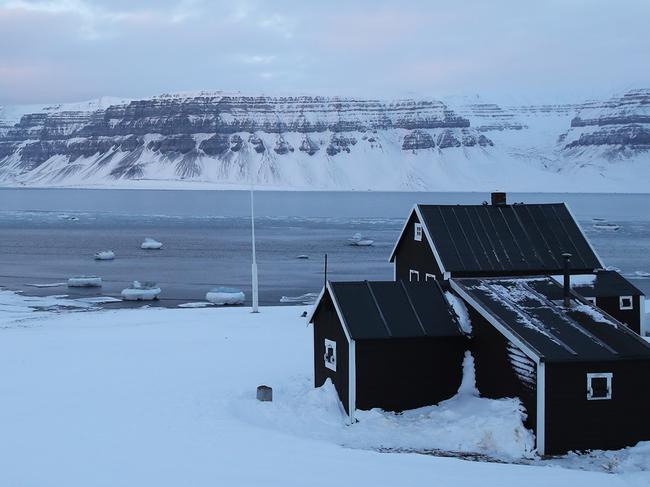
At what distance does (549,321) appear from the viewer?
64.8 ft

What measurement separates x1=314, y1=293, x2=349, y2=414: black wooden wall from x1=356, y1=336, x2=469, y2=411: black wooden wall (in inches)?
18.3

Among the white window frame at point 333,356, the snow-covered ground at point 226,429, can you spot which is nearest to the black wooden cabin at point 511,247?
the white window frame at point 333,356

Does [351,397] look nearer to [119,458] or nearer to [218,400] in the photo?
[218,400]

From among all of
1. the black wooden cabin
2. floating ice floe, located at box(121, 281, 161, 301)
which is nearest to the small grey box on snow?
the black wooden cabin

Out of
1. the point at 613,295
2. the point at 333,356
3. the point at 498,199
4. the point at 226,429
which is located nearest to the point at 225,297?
the point at 498,199

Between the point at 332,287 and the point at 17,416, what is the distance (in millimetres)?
7495

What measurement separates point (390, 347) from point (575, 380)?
4203 millimetres

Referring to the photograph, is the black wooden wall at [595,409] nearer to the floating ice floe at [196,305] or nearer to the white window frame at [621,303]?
the white window frame at [621,303]

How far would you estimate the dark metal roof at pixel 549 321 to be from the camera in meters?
18.2

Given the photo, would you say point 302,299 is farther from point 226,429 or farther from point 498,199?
point 226,429

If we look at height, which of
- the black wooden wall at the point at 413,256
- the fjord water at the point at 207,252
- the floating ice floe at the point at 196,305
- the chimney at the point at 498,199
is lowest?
the fjord water at the point at 207,252

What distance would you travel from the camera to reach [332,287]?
2108cm

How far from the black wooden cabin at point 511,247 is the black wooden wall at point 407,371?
4.51 meters

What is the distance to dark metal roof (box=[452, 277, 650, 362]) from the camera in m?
18.2
